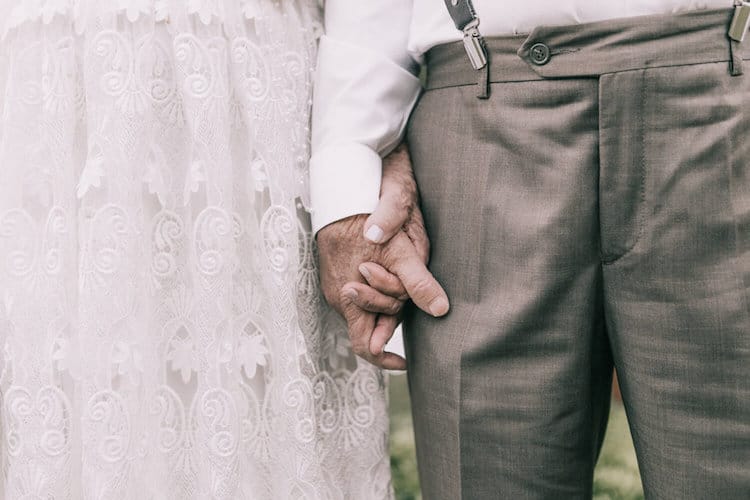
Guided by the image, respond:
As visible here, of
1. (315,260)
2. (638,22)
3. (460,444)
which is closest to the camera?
(638,22)

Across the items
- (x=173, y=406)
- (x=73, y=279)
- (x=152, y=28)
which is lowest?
(x=173, y=406)

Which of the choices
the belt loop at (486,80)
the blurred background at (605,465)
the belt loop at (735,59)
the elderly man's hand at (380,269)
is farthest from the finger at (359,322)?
the blurred background at (605,465)

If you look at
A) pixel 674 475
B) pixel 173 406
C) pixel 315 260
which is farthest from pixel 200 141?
pixel 674 475

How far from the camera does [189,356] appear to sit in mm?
1129

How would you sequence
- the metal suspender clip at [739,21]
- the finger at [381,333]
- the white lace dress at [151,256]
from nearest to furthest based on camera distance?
the metal suspender clip at [739,21] < the white lace dress at [151,256] < the finger at [381,333]

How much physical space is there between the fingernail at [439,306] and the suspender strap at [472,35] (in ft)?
0.92

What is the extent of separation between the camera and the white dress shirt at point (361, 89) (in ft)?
3.78

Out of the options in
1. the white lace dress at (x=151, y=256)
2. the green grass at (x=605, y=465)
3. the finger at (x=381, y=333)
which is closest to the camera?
the white lace dress at (x=151, y=256)

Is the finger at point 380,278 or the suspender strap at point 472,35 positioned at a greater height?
the suspender strap at point 472,35

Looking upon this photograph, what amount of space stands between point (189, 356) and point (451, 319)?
0.37m

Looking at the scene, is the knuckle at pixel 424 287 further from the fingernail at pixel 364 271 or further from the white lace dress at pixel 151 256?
the white lace dress at pixel 151 256

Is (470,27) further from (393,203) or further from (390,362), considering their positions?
(390,362)

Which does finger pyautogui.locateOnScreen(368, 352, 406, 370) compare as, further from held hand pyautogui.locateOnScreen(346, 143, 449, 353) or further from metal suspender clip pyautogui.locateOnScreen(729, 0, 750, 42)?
metal suspender clip pyautogui.locateOnScreen(729, 0, 750, 42)

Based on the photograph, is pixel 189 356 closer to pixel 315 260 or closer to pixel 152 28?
pixel 315 260
